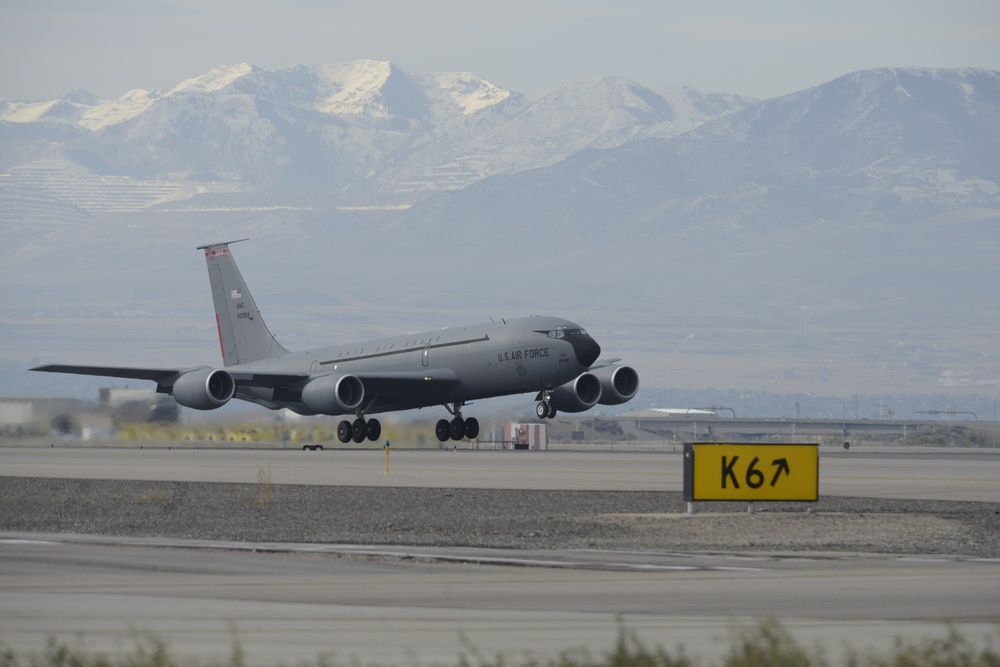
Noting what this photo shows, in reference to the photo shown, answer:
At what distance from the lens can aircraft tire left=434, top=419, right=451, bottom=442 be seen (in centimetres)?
7176

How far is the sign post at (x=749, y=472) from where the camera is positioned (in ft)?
109

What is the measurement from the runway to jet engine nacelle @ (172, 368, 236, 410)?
40.4 metres

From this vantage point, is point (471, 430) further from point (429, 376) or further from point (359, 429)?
point (359, 429)

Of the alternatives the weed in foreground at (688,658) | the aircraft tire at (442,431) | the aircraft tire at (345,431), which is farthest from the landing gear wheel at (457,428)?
the weed in foreground at (688,658)

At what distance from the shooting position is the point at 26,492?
4119cm

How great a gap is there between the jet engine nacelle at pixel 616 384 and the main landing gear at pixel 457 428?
5.46 m

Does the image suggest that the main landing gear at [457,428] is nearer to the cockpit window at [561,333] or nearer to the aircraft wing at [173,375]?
the aircraft wing at [173,375]

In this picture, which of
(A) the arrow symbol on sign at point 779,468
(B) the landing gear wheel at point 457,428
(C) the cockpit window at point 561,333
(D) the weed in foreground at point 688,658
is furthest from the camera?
(B) the landing gear wheel at point 457,428

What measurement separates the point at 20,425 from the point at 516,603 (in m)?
57.7

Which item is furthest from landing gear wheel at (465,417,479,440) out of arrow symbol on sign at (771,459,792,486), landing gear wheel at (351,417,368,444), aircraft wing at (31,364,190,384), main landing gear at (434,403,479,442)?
arrow symbol on sign at (771,459,792,486)

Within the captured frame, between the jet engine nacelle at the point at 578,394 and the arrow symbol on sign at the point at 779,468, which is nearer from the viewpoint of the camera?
the arrow symbol on sign at the point at 779,468

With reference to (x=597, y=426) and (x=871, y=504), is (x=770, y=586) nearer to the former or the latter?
(x=871, y=504)

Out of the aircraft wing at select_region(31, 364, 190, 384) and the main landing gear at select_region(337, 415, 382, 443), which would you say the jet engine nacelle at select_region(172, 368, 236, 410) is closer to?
the aircraft wing at select_region(31, 364, 190, 384)

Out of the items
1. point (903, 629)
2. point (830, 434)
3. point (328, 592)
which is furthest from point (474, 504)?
point (830, 434)
